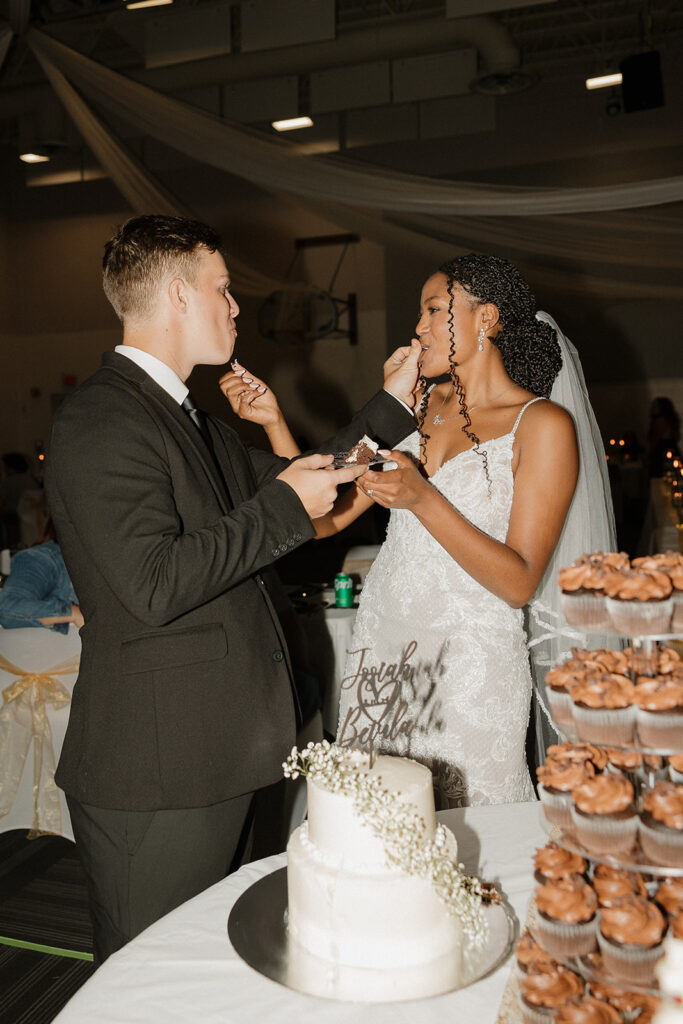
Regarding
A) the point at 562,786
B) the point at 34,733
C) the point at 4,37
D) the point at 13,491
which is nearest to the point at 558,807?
the point at 562,786

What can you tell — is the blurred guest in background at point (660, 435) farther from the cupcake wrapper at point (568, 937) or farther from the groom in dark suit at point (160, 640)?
the cupcake wrapper at point (568, 937)

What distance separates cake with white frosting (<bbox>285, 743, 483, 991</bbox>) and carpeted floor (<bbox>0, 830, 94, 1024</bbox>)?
5.48 feet

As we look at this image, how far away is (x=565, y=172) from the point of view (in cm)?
967

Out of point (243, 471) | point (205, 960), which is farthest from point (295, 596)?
point (205, 960)

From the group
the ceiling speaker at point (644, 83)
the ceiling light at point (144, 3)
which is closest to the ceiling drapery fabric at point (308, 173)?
the ceiling light at point (144, 3)

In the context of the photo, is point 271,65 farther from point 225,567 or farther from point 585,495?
point 225,567

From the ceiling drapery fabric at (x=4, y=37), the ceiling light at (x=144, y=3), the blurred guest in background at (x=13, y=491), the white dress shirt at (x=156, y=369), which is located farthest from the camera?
the blurred guest in background at (x=13, y=491)

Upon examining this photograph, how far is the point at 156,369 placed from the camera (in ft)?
5.42

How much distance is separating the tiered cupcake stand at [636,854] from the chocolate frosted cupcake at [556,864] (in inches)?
0.6

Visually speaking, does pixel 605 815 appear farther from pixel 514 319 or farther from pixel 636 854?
pixel 514 319

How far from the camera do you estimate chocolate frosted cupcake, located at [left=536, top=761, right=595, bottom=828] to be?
97 cm

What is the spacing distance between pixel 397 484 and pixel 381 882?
869mm

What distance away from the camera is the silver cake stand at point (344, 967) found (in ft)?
3.41

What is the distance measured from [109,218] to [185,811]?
12.0m
